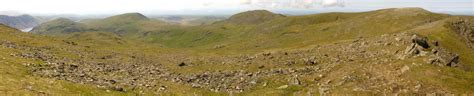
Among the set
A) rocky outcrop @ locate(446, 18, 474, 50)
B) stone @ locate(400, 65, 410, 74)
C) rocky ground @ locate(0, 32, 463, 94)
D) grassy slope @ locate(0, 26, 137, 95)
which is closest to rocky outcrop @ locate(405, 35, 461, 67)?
rocky ground @ locate(0, 32, 463, 94)

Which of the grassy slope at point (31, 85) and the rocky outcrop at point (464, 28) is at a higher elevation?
the grassy slope at point (31, 85)

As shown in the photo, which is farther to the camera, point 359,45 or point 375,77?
point 359,45

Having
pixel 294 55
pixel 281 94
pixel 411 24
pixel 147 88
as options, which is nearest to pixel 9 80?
pixel 147 88

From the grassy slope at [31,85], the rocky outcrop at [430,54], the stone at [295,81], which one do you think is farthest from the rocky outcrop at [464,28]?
the grassy slope at [31,85]

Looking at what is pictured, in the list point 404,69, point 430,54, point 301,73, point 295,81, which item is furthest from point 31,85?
point 430,54

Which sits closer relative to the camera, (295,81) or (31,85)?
(31,85)

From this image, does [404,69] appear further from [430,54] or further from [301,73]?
[301,73]

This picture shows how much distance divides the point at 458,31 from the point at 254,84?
73.3 meters

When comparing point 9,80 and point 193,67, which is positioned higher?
point 9,80

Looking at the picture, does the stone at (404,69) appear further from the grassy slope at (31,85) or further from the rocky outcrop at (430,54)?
the grassy slope at (31,85)

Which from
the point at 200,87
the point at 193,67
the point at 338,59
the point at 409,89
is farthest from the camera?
the point at 193,67

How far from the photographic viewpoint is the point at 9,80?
39781 millimetres

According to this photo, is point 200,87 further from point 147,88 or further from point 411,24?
point 411,24

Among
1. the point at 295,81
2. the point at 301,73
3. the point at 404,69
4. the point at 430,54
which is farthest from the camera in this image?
the point at 301,73
